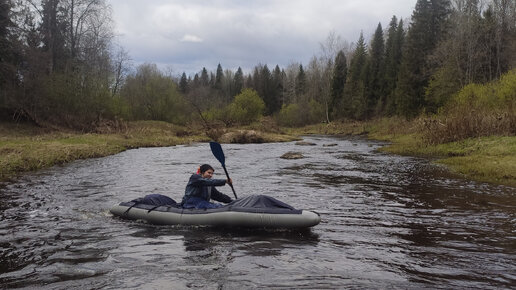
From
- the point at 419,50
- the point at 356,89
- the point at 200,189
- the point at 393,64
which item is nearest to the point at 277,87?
the point at 356,89

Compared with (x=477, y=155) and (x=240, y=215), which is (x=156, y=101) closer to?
(x=477, y=155)

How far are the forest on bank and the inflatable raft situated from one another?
10.9 m

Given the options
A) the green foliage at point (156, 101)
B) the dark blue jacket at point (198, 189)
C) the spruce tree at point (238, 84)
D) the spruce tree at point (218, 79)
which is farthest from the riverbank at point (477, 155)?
the spruce tree at point (218, 79)

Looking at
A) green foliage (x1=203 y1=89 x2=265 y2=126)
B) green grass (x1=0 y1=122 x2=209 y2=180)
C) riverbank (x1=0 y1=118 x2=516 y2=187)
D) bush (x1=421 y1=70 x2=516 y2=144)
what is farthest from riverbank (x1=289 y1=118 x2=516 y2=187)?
green foliage (x1=203 y1=89 x2=265 y2=126)

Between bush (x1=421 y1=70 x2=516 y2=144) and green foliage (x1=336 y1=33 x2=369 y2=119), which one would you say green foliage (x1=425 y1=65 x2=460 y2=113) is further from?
green foliage (x1=336 y1=33 x2=369 y2=119)

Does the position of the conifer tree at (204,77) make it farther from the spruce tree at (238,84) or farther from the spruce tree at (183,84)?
the spruce tree at (238,84)

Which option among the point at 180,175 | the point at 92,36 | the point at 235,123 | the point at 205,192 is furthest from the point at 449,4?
the point at 205,192

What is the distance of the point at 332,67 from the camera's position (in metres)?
66.6

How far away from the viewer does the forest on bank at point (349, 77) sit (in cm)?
2439

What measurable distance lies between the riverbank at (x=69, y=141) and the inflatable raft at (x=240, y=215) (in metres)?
7.30

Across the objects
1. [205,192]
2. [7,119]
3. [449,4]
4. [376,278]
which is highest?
[449,4]

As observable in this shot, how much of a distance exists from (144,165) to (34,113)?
13.6 metres

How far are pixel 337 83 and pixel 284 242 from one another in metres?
56.0

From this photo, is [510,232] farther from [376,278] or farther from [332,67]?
[332,67]
